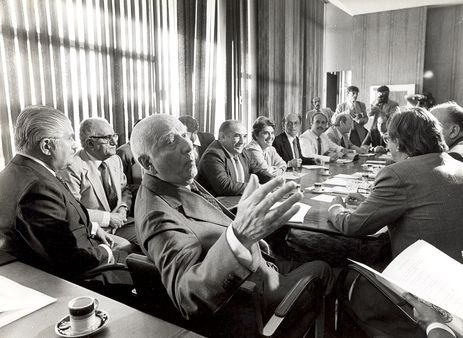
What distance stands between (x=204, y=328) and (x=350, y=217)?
3.35ft

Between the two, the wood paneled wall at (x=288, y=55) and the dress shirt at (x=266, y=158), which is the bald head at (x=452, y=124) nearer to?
the dress shirt at (x=266, y=158)

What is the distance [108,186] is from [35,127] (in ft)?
3.96

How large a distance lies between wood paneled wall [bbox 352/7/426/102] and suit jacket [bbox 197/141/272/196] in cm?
660

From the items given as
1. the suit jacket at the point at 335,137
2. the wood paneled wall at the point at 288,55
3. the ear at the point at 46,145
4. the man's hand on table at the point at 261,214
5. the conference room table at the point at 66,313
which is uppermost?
the wood paneled wall at the point at 288,55

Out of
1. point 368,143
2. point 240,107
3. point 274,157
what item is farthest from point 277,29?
point 274,157

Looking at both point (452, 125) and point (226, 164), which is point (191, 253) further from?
point (452, 125)

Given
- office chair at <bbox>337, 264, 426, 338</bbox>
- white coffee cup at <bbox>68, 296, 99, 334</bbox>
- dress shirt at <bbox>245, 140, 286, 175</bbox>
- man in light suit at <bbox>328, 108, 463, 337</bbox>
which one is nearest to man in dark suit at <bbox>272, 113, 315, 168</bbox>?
dress shirt at <bbox>245, 140, 286, 175</bbox>

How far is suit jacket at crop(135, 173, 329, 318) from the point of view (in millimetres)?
1024

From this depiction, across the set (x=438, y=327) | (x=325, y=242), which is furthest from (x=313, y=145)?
(x=438, y=327)

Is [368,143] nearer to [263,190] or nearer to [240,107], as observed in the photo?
[240,107]

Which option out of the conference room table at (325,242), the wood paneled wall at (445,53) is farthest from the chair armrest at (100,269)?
the wood paneled wall at (445,53)

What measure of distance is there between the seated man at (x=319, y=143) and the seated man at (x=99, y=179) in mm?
2765

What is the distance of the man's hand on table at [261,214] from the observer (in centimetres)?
95

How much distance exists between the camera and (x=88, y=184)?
265cm
